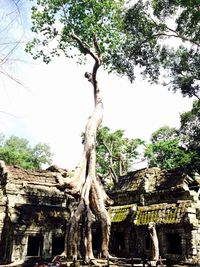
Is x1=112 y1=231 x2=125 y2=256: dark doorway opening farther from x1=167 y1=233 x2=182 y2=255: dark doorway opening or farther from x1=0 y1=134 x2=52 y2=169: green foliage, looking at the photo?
x1=0 y1=134 x2=52 y2=169: green foliage

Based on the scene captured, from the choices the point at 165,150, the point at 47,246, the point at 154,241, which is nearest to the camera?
the point at 154,241

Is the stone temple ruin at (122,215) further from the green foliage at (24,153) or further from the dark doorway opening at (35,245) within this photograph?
the green foliage at (24,153)

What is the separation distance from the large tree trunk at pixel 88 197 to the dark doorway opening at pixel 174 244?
3240mm

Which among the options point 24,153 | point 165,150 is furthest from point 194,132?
point 24,153

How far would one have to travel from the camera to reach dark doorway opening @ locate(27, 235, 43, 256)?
15362 mm

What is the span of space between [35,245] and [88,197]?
5147 mm

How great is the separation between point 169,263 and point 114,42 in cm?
1309

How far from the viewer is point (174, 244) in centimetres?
1359

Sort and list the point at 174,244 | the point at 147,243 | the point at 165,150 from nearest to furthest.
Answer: the point at 174,244, the point at 147,243, the point at 165,150

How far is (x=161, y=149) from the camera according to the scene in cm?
3162

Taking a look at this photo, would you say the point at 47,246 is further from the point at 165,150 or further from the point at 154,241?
the point at 165,150

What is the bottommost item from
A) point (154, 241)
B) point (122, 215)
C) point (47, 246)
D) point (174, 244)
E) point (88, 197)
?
point (47, 246)

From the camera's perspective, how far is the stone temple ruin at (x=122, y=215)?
525 inches

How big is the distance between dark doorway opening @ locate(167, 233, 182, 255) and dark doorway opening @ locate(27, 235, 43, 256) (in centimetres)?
727
